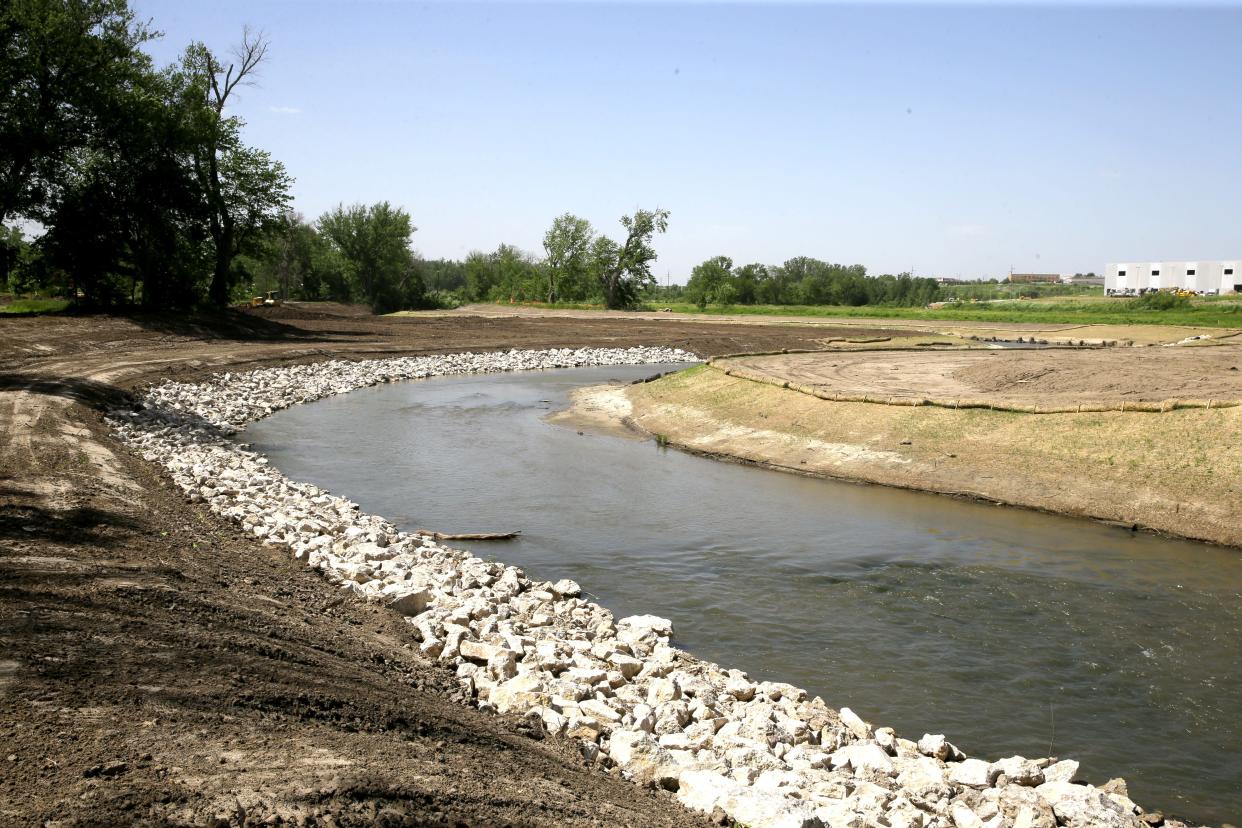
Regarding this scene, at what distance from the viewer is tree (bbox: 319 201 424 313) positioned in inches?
3531

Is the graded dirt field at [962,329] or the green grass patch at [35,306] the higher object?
the green grass patch at [35,306]

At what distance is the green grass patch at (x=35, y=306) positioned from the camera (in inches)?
1704

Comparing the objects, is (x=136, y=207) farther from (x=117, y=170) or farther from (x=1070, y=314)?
(x=1070, y=314)

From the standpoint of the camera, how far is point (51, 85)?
1503 inches

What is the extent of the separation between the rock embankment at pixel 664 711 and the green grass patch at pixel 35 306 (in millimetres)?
36580

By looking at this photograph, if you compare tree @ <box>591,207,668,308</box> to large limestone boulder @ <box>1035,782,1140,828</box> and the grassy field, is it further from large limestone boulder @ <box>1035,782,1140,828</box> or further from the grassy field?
large limestone boulder @ <box>1035,782,1140,828</box>

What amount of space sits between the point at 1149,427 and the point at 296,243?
93.3 m

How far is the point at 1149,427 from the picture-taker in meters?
18.1

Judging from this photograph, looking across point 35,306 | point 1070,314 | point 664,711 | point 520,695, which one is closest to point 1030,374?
point 664,711

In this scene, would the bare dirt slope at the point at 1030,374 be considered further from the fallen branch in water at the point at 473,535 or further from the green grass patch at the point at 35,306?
the green grass patch at the point at 35,306

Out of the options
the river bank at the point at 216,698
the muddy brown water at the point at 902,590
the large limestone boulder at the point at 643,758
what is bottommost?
the muddy brown water at the point at 902,590

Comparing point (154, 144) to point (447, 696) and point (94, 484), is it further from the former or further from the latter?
point (447, 696)

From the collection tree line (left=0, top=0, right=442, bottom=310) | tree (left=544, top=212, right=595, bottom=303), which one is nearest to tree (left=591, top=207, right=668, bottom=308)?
tree (left=544, top=212, right=595, bottom=303)

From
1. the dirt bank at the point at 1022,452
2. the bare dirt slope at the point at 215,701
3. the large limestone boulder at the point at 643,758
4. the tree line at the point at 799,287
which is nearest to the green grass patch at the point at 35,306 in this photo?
the dirt bank at the point at 1022,452
